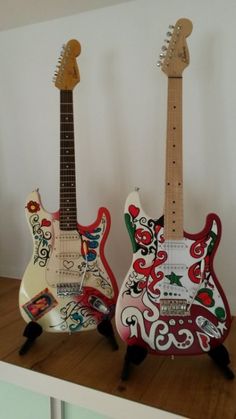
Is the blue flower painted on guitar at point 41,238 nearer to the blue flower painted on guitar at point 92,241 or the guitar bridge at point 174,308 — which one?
the blue flower painted on guitar at point 92,241

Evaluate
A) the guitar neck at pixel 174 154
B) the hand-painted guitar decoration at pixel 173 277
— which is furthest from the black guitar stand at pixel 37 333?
the guitar neck at pixel 174 154

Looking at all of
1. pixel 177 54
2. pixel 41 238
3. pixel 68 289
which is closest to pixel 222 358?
pixel 68 289

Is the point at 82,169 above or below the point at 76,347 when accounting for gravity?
above

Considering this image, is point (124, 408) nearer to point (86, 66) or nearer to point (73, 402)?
point (73, 402)

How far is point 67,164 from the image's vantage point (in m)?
0.79

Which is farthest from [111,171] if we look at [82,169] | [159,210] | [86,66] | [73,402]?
[73,402]

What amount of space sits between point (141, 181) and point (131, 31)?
474 millimetres

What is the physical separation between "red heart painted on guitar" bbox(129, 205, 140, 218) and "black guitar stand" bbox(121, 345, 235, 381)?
30 cm

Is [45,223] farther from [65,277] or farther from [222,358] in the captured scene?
[222,358]

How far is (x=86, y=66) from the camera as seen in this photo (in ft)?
3.25

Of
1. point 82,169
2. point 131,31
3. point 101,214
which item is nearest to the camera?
point 101,214

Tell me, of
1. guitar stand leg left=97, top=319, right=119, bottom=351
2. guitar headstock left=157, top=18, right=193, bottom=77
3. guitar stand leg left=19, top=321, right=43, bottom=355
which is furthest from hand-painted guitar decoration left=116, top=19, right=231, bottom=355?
guitar stand leg left=19, top=321, right=43, bottom=355

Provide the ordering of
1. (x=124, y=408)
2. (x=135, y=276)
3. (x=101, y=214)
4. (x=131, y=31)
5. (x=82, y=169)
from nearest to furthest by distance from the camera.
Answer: (x=124, y=408), (x=135, y=276), (x=101, y=214), (x=131, y=31), (x=82, y=169)

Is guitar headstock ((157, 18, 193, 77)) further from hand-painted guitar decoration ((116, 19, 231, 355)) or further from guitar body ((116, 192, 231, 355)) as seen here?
guitar body ((116, 192, 231, 355))
